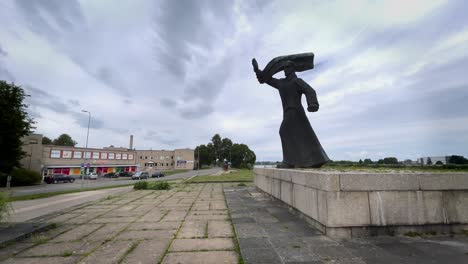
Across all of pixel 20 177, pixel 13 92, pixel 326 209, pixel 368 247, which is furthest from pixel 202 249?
pixel 20 177

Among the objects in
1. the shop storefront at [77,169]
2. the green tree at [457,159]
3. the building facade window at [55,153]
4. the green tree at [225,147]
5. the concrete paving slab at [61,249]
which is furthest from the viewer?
the green tree at [225,147]

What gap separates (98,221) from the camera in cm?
591

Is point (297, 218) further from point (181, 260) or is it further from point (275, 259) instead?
point (181, 260)

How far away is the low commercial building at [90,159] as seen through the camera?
3631 cm

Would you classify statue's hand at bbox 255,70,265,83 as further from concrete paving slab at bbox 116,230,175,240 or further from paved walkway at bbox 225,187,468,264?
concrete paving slab at bbox 116,230,175,240

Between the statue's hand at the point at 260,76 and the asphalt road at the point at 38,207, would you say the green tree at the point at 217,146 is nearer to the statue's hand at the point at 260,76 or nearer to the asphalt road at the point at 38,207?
the asphalt road at the point at 38,207

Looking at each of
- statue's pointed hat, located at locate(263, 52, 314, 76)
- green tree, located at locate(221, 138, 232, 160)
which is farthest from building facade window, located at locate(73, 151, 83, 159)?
statue's pointed hat, located at locate(263, 52, 314, 76)

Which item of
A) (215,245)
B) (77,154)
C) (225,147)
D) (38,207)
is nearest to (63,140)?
(77,154)

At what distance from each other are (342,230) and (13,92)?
104 ft

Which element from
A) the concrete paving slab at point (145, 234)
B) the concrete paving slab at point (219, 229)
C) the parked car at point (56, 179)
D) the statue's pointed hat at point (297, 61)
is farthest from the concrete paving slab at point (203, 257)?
the parked car at point (56, 179)

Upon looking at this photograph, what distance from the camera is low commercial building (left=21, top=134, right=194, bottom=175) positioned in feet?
119

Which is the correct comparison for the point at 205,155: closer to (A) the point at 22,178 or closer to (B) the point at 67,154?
(B) the point at 67,154

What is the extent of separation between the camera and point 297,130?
7.96 metres

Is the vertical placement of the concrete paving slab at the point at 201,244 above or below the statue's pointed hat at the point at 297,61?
below
